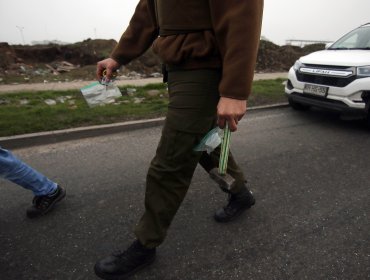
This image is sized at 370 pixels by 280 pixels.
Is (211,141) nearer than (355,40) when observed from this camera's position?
Yes

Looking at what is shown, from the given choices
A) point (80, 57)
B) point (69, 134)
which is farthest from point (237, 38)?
point (80, 57)

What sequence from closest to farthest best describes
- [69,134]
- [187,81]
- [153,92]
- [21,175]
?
[187,81] < [21,175] < [69,134] < [153,92]

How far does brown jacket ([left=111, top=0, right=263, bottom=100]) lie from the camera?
150 cm

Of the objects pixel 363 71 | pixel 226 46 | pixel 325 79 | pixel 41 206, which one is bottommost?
pixel 41 206

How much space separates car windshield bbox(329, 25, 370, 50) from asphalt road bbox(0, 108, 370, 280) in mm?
2394

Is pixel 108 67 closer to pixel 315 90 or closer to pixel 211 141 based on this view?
pixel 211 141

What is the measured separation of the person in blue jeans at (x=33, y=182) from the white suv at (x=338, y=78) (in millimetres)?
4244

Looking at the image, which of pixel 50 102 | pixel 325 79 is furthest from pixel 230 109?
pixel 50 102

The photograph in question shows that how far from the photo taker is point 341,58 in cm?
511

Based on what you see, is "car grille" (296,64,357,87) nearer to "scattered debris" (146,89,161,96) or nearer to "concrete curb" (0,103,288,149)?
"concrete curb" (0,103,288,149)

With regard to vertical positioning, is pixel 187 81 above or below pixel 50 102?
above

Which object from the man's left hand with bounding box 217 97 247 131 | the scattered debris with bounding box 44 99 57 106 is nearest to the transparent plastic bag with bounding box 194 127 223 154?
the man's left hand with bounding box 217 97 247 131

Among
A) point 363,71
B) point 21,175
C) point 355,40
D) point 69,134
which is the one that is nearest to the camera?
point 21,175

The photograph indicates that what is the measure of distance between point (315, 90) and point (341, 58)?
24.6 inches
